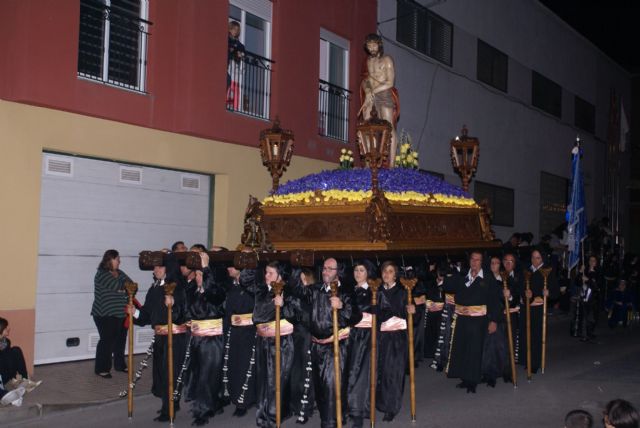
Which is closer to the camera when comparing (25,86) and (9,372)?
(9,372)

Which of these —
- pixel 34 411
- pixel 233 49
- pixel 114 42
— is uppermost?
pixel 233 49

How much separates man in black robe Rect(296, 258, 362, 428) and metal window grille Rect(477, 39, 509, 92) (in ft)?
49.1

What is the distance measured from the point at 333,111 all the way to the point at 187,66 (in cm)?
448

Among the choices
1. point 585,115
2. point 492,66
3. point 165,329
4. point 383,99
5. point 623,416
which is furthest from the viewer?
point 585,115

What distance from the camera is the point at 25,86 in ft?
34.2

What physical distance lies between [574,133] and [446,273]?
17.8 meters

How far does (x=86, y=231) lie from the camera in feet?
38.7

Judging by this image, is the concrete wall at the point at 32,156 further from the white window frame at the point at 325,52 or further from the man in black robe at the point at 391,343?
the man in black robe at the point at 391,343

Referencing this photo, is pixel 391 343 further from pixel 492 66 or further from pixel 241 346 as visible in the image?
pixel 492 66

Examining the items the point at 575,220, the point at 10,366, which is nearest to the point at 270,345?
the point at 10,366

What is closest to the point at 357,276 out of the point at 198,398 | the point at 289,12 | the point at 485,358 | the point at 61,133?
the point at 198,398

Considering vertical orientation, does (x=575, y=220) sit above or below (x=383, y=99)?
below

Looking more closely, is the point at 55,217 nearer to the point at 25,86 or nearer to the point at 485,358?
the point at 25,86

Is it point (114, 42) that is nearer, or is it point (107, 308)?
point (107, 308)
